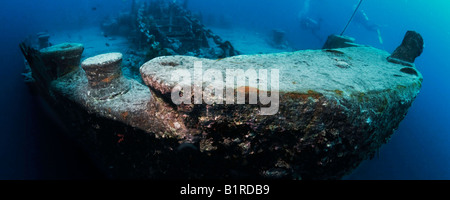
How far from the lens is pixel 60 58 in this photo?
327 centimetres

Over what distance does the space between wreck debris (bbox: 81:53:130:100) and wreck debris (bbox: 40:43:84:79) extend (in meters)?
0.92

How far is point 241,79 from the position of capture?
6.93 ft

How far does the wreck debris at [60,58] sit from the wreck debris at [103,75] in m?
0.92

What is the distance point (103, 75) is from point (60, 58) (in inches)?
49.2

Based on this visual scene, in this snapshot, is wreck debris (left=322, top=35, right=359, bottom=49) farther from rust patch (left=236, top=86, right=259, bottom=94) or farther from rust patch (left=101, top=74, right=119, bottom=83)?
rust patch (left=101, top=74, right=119, bottom=83)

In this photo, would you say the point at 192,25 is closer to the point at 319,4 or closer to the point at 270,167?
the point at 270,167

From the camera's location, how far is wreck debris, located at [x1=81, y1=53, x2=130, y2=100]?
2.67m

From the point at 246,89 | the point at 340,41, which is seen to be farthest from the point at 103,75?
the point at 340,41

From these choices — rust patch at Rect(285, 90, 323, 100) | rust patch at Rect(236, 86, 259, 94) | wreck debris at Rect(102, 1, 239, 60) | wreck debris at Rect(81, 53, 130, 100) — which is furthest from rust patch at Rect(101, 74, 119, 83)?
wreck debris at Rect(102, 1, 239, 60)

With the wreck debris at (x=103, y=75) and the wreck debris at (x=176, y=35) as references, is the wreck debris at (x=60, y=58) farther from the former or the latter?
the wreck debris at (x=176, y=35)

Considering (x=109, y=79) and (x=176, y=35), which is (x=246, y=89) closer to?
(x=109, y=79)

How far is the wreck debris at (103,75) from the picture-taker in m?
2.67

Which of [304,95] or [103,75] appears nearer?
[304,95]
